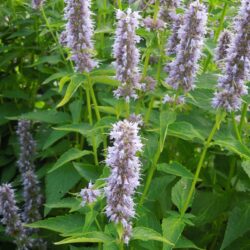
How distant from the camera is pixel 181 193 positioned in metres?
3.13

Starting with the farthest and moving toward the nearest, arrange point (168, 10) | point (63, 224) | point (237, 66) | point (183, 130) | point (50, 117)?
point (50, 117) → point (168, 10) → point (63, 224) → point (183, 130) → point (237, 66)

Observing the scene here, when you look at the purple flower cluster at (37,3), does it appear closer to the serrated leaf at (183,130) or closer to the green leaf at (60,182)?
the green leaf at (60,182)

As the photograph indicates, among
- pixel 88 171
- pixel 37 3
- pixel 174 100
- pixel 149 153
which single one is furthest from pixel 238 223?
pixel 37 3

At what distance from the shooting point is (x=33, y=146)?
4.30 metres

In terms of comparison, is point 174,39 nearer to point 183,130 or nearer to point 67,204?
point 183,130

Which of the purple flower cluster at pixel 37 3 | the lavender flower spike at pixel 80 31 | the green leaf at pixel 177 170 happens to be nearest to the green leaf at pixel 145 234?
the green leaf at pixel 177 170

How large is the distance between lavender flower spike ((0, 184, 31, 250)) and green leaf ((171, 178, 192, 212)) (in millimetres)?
1158

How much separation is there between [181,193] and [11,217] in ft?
4.30

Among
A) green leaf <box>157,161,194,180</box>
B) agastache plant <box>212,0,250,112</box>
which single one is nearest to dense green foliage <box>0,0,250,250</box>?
green leaf <box>157,161,194,180</box>

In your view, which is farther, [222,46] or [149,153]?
[222,46]

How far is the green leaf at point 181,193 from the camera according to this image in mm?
3059

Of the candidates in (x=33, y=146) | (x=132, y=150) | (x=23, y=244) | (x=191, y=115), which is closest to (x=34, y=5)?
(x=33, y=146)

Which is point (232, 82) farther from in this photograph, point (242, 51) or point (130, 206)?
point (130, 206)

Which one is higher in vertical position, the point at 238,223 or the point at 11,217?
the point at 238,223
